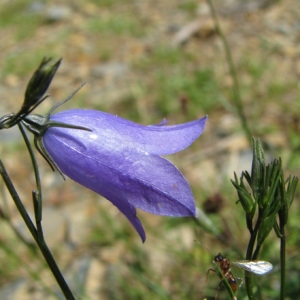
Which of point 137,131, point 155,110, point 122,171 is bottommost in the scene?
point 122,171

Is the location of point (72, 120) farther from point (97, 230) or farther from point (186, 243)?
point (97, 230)

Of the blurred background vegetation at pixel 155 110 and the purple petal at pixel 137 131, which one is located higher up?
the blurred background vegetation at pixel 155 110


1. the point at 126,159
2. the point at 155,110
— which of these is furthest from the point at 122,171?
the point at 155,110

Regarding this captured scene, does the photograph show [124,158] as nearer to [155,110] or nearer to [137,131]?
[137,131]

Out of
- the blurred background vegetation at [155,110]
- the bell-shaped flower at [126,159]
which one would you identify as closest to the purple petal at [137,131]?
the bell-shaped flower at [126,159]

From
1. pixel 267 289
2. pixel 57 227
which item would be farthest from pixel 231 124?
Result: pixel 267 289

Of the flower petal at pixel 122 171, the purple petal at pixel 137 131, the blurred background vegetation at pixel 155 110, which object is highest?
the blurred background vegetation at pixel 155 110

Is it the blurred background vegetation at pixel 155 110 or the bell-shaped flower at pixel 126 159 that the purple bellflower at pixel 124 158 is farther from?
the blurred background vegetation at pixel 155 110
